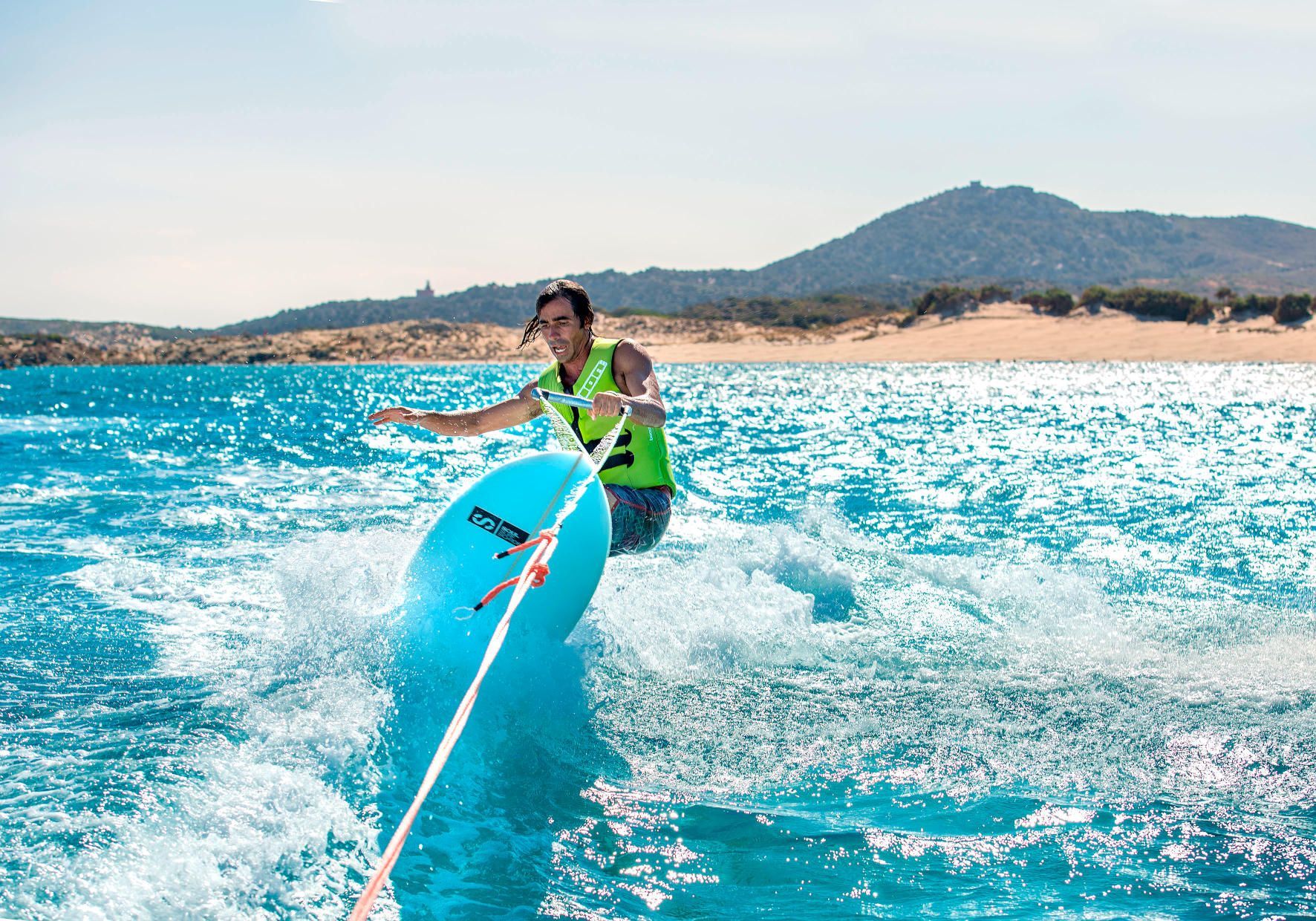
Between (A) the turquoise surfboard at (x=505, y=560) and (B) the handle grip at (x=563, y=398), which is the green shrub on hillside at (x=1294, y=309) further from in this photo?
(A) the turquoise surfboard at (x=505, y=560)

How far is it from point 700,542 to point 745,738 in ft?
14.2

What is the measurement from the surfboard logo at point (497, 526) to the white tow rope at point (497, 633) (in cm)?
7

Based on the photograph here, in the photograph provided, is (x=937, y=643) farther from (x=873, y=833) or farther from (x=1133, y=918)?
(x=1133, y=918)

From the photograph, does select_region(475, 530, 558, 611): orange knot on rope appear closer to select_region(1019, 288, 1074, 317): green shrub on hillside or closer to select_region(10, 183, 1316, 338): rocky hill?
select_region(1019, 288, 1074, 317): green shrub on hillside

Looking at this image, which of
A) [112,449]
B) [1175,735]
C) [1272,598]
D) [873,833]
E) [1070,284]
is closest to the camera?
[873,833]

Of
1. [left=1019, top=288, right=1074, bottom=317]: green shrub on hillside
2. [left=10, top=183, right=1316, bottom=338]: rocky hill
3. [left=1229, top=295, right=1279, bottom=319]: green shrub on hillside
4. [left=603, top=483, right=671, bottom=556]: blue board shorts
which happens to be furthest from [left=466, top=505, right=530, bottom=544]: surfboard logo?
[left=10, top=183, right=1316, bottom=338]: rocky hill

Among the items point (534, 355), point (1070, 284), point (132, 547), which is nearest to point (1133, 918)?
point (132, 547)

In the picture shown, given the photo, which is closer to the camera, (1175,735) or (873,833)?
(873,833)

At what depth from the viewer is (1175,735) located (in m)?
3.99

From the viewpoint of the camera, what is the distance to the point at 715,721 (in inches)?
167

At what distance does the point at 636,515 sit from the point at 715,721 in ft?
3.99

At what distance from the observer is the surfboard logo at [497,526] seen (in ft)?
13.9

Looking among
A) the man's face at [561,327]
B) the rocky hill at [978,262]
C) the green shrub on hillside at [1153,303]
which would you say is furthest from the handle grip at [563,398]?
the rocky hill at [978,262]

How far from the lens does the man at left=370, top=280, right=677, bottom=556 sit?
15.6 feet
